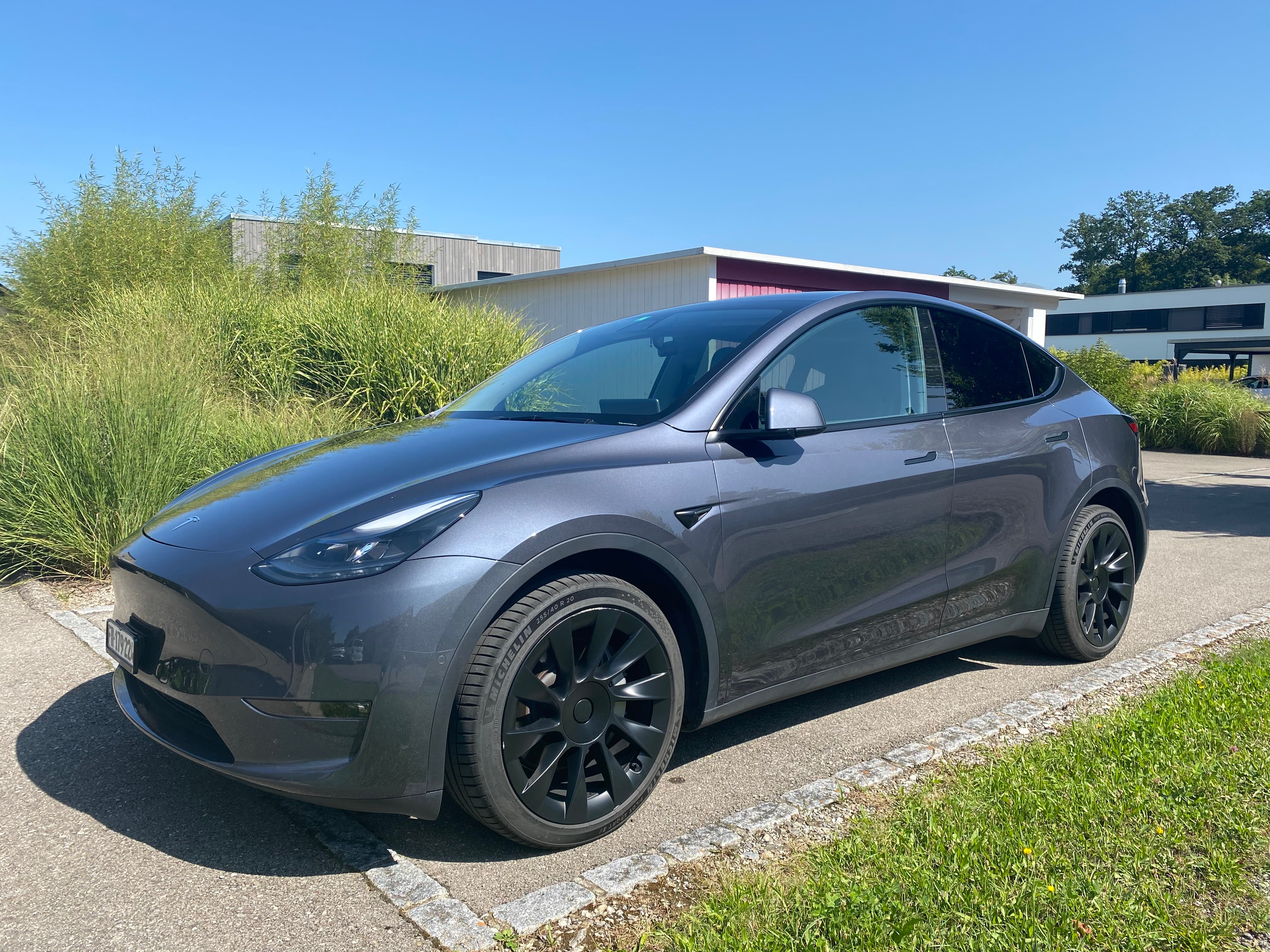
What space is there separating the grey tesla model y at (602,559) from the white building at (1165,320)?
49.2 meters

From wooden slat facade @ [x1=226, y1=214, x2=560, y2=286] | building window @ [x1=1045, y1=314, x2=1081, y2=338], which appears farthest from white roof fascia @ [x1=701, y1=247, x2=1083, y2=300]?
building window @ [x1=1045, y1=314, x2=1081, y2=338]

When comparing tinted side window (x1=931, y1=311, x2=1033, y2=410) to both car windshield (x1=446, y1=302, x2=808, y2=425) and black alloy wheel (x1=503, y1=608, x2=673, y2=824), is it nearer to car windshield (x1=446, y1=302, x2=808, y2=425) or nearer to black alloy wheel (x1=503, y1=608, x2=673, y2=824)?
car windshield (x1=446, y1=302, x2=808, y2=425)

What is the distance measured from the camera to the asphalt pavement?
2.42m

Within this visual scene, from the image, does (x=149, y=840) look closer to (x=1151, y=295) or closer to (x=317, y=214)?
(x=317, y=214)

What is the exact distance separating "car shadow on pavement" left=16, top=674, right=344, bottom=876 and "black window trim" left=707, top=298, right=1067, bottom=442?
1.79 metres

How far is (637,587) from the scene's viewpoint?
9.57 feet

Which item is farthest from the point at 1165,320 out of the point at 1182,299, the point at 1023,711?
the point at 1023,711

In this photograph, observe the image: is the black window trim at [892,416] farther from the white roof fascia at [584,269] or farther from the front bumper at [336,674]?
the white roof fascia at [584,269]

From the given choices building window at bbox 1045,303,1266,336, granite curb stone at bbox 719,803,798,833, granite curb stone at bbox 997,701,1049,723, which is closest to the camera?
granite curb stone at bbox 719,803,798,833

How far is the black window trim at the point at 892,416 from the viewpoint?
3.24 metres

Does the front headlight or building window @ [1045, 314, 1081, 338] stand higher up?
building window @ [1045, 314, 1081, 338]

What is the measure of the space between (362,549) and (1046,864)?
1992 millimetres

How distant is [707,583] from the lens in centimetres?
299

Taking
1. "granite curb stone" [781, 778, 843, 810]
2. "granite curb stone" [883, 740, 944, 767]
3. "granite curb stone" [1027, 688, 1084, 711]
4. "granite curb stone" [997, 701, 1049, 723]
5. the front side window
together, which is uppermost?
the front side window
